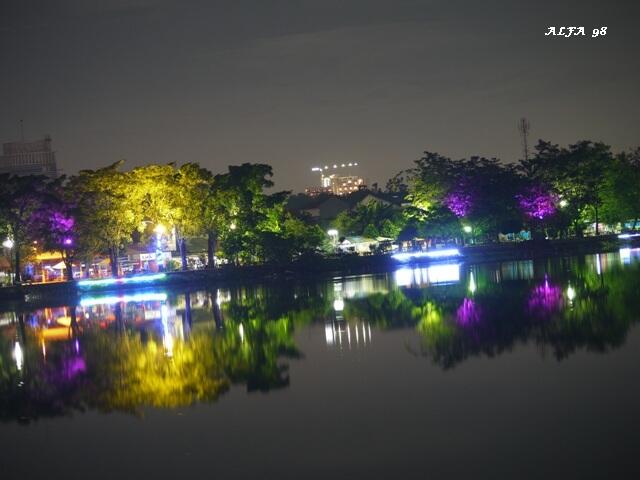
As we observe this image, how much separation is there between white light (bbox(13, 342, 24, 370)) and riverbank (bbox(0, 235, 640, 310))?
25141 millimetres

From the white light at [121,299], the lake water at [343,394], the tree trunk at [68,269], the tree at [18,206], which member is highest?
the tree at [18,206]

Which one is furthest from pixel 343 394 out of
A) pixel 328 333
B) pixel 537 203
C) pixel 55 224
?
pixel 537 203

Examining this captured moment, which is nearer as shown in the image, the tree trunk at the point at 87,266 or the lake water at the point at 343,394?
the lake water at the point at 343,394

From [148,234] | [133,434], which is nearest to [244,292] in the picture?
[148,234]

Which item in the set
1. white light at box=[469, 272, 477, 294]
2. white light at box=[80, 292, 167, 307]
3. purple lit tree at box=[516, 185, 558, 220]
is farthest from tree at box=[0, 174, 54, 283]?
purple lit tree at box=[516, 185, 558, 220]

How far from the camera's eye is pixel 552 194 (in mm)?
84312

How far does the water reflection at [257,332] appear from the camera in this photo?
18.6m

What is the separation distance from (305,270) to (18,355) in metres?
40.3

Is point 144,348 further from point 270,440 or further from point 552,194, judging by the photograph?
point 552,194

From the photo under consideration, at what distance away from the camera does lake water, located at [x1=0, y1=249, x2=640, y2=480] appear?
11797mm

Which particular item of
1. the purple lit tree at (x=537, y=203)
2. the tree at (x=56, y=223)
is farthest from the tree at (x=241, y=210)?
the purple lit tree at (x=537, y=203)

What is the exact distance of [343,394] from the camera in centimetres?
1623

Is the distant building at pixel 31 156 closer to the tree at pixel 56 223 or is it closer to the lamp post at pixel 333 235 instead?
the lamp post at pixel 333 235

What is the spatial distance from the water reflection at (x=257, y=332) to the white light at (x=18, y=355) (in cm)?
5
